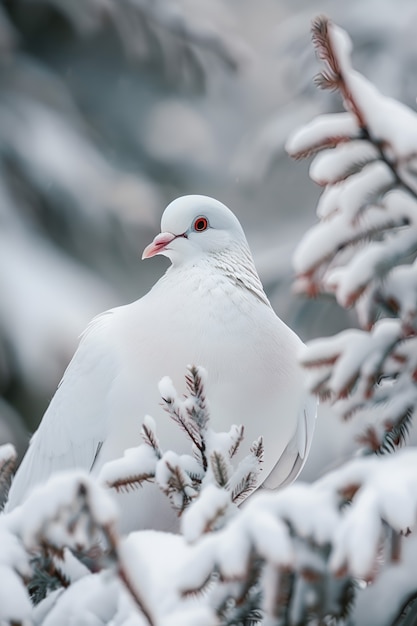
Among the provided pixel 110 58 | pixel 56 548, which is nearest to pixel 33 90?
pixel 110 58

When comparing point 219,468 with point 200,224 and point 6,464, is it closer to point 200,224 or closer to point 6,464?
point 6,464

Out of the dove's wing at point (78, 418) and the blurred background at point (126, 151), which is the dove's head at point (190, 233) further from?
the blurred background at point (126, 151)

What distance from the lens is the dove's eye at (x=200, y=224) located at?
241 centimetres

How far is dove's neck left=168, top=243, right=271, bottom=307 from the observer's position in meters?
2.31

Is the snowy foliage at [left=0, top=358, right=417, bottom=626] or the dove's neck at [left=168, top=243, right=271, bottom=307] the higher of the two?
the dove's neck at [left=168, top=243, right=271, bottom=307]

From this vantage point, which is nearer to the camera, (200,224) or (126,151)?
(200,224)

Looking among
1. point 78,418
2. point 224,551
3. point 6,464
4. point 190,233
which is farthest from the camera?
point 190,233

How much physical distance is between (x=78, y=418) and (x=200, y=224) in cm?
54

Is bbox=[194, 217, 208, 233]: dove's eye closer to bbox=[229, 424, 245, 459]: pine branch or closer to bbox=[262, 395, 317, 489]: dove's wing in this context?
bbox=[262, 395, 317, 489]: dove's wing

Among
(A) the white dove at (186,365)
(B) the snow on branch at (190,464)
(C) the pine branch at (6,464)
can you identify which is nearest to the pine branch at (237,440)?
(B) the snow on branch at (190,464)

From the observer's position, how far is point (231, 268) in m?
2.35

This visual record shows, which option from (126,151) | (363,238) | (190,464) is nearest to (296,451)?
(190,464)

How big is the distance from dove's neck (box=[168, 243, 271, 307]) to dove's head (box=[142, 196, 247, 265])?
0.02 meters

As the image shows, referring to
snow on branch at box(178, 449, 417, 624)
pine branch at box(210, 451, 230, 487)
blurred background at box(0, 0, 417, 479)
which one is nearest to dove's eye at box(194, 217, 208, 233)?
pine branch at box(210, 451, 230, 487)
